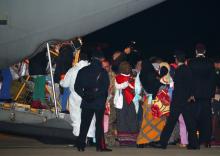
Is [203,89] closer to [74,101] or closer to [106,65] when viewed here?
[106,65]

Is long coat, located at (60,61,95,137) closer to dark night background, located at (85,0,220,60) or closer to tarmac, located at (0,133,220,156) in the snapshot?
tarmac, located at (0,133,220,156)

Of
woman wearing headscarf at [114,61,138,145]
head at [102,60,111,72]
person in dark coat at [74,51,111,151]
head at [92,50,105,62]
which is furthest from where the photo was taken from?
head at [102,60,111,72]

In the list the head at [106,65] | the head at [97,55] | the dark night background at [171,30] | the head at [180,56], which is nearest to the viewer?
the head at [97,55]

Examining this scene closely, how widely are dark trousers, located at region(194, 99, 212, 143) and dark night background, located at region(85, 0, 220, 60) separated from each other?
17.4 ft

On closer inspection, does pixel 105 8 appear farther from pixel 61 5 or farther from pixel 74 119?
pixel 74 119

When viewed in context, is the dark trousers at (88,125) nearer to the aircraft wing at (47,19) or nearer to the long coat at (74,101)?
the long coat at (74,101)

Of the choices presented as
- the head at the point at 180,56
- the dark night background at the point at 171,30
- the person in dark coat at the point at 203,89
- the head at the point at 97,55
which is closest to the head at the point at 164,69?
the head at the point at 180,56

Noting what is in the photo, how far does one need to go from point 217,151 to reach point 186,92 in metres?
1.08

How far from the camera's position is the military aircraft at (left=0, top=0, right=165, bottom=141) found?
10.1m

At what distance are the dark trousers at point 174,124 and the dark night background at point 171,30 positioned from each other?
5608 millimetres

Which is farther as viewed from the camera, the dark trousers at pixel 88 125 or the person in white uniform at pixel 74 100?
the person in white uniform at pixel 74 100

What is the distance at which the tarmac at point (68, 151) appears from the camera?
407 inches

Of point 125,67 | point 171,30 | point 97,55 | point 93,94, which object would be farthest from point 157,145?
point 171,30

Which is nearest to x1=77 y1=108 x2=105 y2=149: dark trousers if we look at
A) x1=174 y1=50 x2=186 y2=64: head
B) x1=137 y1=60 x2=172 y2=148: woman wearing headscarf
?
x1=137 y1=60 x2=172 y2=148: woman wearing headscarf
